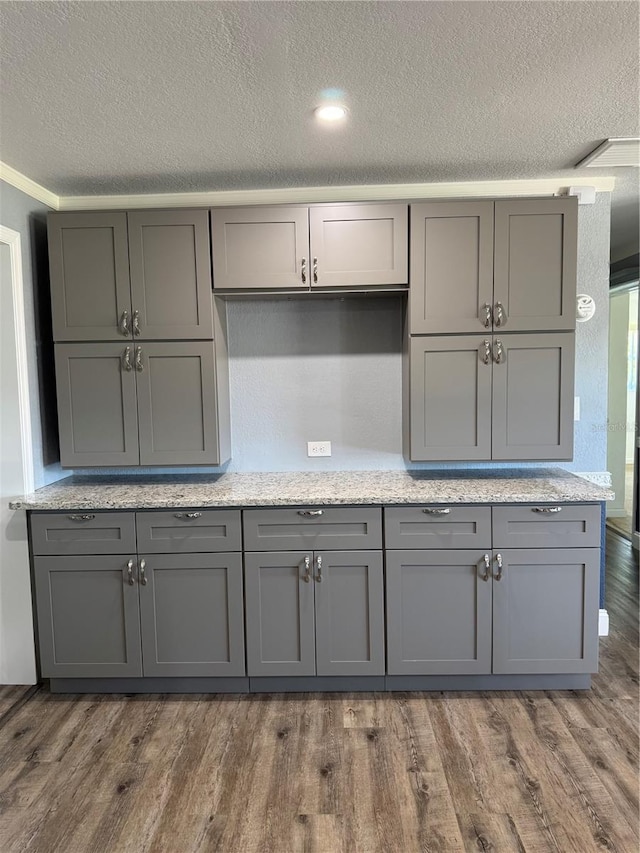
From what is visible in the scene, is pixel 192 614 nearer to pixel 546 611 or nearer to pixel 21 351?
pixel 21 351

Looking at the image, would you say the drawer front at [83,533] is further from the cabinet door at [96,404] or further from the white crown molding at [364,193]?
the white crown molding at [364,193]

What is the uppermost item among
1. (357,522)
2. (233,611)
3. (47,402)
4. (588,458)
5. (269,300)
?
(269,300)

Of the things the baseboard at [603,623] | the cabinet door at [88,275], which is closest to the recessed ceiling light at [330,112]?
the cabinet door at [88,275]

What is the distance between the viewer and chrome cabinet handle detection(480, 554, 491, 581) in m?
2.45

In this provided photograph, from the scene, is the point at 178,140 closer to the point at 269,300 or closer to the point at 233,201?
the point at 233,201

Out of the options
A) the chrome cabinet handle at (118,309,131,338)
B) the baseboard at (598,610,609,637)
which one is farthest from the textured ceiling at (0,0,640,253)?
the baseboard at (598,610,609,637)

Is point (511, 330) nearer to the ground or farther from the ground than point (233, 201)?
nearer to the ground

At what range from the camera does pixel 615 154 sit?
245 centimetres

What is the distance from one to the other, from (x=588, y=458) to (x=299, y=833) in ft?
7.72

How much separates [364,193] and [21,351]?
193cm

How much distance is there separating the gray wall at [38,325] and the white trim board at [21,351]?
0.12ft

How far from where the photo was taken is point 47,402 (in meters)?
Answer: 2.80

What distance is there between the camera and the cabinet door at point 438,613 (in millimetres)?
2471

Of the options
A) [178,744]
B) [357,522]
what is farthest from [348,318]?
[178,744]
